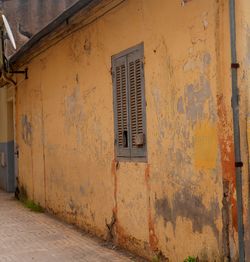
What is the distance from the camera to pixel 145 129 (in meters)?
6.67

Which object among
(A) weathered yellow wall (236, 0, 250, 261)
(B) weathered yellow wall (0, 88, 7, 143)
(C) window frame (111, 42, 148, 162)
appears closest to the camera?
(A) weathered yellow wall (236, 0, 250, 261)

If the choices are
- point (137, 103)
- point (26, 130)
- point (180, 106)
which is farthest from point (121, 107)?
point (26, 130)

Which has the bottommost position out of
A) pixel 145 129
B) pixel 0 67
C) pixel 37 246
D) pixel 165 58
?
pixel 37 246

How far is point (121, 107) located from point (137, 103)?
50cm

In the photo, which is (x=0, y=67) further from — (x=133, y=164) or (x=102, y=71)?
(x=133, y=164)

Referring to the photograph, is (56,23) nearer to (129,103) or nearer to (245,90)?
(129,103)

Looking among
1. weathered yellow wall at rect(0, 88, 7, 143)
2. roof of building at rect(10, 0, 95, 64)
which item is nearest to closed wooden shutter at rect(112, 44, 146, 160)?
roof of building at rect(10, 0, 95, 64)

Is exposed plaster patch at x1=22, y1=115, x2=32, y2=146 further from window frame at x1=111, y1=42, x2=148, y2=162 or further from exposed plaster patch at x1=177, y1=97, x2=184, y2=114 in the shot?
exposed plaster patch at x1=177, y1=97, x2=184, y2=114

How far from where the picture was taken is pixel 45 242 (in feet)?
27.0

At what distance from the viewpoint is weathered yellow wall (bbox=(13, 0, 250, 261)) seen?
5.23 meters

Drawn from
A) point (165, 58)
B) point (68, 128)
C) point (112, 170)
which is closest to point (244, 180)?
point (165, 58)

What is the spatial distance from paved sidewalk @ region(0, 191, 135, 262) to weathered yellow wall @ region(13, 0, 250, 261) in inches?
11.1

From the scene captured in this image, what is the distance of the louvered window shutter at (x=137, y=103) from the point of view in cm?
673

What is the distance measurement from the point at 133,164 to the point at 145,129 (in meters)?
0.58
